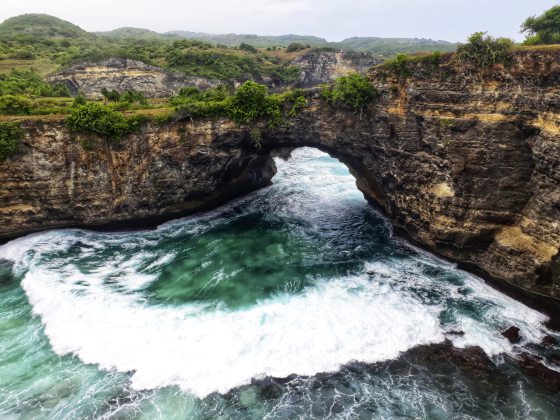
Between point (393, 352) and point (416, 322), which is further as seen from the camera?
point (416, 322)

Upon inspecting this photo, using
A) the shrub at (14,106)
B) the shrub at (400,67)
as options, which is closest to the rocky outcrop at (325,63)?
the shrub at (400,67)

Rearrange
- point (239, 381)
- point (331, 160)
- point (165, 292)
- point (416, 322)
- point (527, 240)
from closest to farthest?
point (239, 381) < point (416, 322) < point (527, 240) < point (165, 292) < point (331, 160)

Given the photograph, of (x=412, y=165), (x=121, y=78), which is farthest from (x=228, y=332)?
(x=121, y=78)

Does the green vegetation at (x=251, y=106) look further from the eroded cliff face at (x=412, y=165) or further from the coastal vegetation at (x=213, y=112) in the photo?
the eroded cliff face at (x=412, y=165)

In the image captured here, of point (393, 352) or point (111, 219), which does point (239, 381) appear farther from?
point (111, 219)

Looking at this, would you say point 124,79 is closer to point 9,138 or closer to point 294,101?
point 9,138

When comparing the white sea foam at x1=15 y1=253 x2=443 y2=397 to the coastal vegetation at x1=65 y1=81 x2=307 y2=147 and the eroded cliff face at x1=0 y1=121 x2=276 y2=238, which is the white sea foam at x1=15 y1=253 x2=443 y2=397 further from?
the coastal vegetation at x1=65 y1=81 x2=307 y2=147

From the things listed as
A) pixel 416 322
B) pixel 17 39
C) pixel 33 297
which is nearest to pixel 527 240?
pixel 416 322
